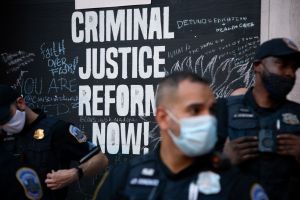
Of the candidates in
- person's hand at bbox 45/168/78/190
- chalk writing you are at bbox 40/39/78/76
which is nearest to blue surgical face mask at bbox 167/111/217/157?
person's hand at bbox 45/168/78/190

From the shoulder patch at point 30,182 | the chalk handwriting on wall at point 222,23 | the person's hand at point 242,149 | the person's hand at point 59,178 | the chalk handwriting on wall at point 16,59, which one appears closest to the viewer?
the person's hand at point 242,149

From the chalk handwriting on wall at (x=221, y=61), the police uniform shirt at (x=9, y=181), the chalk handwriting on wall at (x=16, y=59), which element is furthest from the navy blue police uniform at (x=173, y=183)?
the chalk handwriting on wall at (x=16, y=59)

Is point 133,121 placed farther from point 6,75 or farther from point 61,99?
point 6,75

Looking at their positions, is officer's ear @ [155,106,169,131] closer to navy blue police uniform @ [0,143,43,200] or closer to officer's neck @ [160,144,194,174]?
officer's neck @ [160,144,194,174]

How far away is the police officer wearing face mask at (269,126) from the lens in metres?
2.84

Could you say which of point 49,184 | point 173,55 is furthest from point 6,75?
point 49,184

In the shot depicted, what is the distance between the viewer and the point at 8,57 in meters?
6.03

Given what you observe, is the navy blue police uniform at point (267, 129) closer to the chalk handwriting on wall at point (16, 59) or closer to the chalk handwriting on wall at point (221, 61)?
the chalk handwriting on wall at point (221, 61)

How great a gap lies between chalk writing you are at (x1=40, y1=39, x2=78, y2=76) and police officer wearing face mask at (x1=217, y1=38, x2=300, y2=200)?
294 cm

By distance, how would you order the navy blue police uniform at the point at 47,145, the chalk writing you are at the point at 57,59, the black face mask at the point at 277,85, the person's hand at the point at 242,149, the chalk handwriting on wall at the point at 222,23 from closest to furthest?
the person's hand at the point at 242,149 < the black face mask at the point at 277,85 < the navy blue police uniform at the point at 47,145 < the chalk handwriting on wall at the point at 222,23 < the chalk writing you are at the point at 57,59

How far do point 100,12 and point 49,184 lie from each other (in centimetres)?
252

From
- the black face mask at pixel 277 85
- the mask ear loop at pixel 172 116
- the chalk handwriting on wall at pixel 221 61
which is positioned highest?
the chalk handwriting on wall at pixel 221 61

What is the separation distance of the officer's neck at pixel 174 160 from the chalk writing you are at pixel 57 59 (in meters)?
3.57

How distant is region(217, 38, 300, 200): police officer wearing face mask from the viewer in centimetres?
284
